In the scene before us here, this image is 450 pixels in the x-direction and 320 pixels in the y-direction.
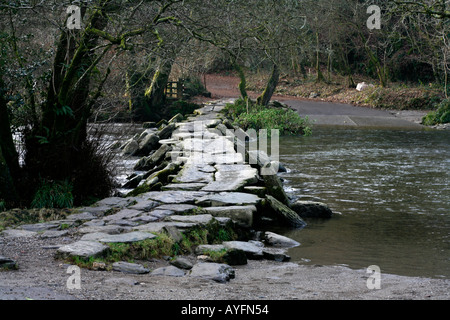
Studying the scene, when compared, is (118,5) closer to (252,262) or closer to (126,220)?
(126,220)

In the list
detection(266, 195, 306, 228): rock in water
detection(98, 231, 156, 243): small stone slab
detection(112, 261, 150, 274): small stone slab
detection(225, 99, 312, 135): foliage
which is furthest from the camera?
detection(225, 99, 312, 135): foliage

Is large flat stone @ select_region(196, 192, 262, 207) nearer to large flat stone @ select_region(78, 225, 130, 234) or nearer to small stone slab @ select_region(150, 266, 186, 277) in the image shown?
large flat stone @ select_region(78, 225, 130, 234)

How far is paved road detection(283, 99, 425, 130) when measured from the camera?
2411 centimetres

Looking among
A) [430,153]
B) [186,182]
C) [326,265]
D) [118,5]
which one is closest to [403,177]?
[430,153]

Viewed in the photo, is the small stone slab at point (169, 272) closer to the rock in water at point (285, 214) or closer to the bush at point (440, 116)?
the rock in water at point (285, 214)

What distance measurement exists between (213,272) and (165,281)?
1.67ft

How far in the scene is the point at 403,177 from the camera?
476 inches

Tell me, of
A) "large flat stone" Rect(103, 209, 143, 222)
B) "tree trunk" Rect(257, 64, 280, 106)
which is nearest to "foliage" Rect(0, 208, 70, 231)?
"large flat stone" Rect(103, 209, 143, 222)

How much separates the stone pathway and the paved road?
1323 cm

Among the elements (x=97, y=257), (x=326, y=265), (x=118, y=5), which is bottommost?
(x=326, y=265)

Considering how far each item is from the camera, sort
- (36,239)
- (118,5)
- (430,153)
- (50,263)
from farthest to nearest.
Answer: (430,153), (118,5), (36,239), (50,263)
